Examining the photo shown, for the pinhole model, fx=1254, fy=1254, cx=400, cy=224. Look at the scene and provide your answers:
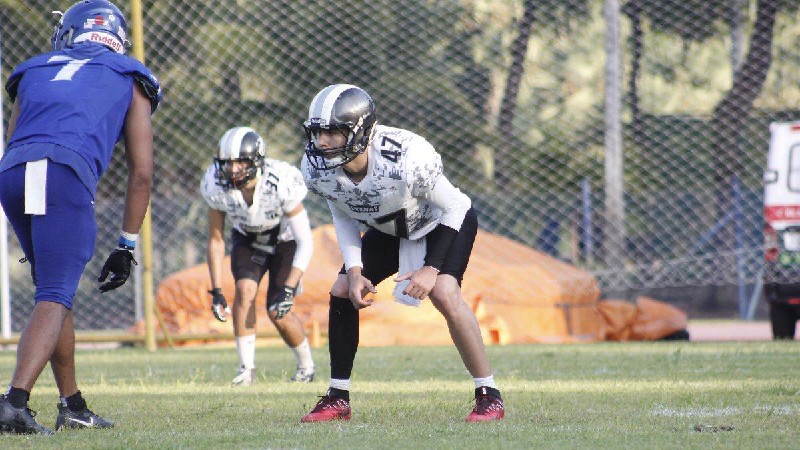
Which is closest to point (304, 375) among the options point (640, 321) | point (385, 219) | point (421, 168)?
point (385, 219)

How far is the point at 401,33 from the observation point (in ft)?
55.2

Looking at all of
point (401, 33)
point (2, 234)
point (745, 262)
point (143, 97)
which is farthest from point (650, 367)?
point (401, 33)

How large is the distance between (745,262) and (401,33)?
540 cm

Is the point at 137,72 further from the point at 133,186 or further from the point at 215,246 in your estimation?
the point at 215,246

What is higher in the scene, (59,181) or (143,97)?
(143,97)

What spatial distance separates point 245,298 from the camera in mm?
8023

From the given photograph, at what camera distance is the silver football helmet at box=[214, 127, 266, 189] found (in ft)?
25.5

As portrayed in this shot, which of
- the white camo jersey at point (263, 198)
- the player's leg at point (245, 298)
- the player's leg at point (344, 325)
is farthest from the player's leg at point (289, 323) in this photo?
the player's leg at point (344, 325)

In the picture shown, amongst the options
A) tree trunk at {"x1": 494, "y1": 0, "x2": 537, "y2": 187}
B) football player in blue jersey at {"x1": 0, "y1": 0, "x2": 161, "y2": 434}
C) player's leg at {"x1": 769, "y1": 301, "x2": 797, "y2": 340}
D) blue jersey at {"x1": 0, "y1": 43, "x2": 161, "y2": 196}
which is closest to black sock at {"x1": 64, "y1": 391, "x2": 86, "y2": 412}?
football player in blue jersey at {"x1": 0, "y1": 0, "x2": 161, "y2": 434}

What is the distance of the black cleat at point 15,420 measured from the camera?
4539 mm

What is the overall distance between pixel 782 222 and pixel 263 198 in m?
6.21

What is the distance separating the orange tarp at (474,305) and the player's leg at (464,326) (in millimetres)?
6825

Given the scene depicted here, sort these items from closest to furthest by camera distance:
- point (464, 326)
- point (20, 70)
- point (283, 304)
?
point (20, 70)
point (464, 326)
point (283, 304)

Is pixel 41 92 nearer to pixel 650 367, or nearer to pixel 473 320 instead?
pixel 473 320
